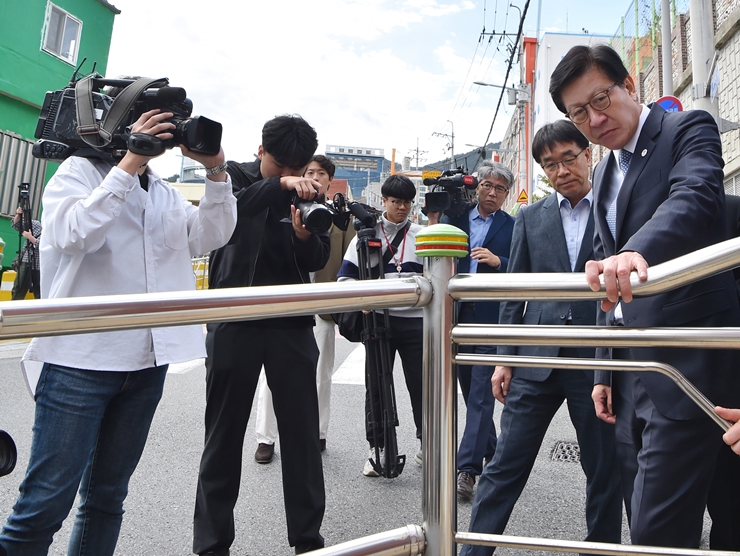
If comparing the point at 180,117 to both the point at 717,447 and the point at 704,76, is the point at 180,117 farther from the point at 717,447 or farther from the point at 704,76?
the point at 704,76

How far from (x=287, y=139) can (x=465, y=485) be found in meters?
2.10

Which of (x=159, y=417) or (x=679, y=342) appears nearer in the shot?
(x=679, y=342)

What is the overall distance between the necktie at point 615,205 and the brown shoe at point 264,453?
262 cm

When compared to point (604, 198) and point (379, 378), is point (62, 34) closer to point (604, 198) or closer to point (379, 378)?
point (379, 378)

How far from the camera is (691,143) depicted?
63.2 inches

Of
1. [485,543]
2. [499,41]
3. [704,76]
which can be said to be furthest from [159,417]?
[499,41]

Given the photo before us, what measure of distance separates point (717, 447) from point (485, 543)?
736 mm

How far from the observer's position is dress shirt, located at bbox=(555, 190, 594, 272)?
246 centimetres

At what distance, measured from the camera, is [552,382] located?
224cm

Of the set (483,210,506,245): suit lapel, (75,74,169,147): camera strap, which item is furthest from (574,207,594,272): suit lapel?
(75,74,169,147): camera strap

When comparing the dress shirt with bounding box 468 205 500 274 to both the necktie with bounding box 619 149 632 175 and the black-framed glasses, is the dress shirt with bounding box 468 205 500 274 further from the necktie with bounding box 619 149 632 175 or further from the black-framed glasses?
the necktie with bounding box 619 149 632 175

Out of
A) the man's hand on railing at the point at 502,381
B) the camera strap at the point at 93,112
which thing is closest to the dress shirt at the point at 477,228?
the man's hand on railing at the point at 502,381

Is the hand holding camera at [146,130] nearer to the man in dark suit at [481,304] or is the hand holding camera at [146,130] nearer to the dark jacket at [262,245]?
the dark jacket at [262,245]

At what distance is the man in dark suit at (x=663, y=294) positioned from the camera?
1.47m
